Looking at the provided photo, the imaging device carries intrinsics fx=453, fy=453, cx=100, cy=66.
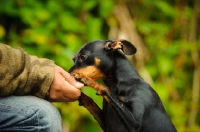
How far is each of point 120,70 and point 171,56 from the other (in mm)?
2410

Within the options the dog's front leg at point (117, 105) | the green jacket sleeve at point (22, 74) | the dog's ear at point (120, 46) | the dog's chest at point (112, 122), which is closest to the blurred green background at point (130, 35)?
the dog's ear at point (120, 46)

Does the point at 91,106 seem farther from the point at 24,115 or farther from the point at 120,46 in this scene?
the point at 24,115

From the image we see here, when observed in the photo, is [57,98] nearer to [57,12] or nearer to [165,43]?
[57,12]

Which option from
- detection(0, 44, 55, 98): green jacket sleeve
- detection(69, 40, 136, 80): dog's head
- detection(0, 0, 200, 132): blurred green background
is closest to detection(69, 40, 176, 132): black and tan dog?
detection(69, 40, 136, 80): dog's head

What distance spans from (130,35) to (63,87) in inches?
111

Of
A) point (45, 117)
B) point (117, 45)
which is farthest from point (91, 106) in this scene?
point (45, 117)

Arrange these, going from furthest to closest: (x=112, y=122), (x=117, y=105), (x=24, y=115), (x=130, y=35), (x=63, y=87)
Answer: (x=130, y=35) → (x=112, y=122) → (x=117, y=105) → (x=63, y=87) → (x=24, y=115)

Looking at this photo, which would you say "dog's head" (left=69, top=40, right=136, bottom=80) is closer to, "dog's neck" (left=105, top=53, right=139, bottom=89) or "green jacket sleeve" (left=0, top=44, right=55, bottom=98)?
"dog's neck" (left=105, top=53, right=139, bottom=89)

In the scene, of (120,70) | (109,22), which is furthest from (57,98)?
(109,22)

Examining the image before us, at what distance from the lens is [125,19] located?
4.89 metres

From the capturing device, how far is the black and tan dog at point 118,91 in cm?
223

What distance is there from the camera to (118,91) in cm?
240

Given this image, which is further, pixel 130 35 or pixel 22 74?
pixel 130 35

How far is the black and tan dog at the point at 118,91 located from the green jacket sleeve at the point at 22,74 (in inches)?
9.0
